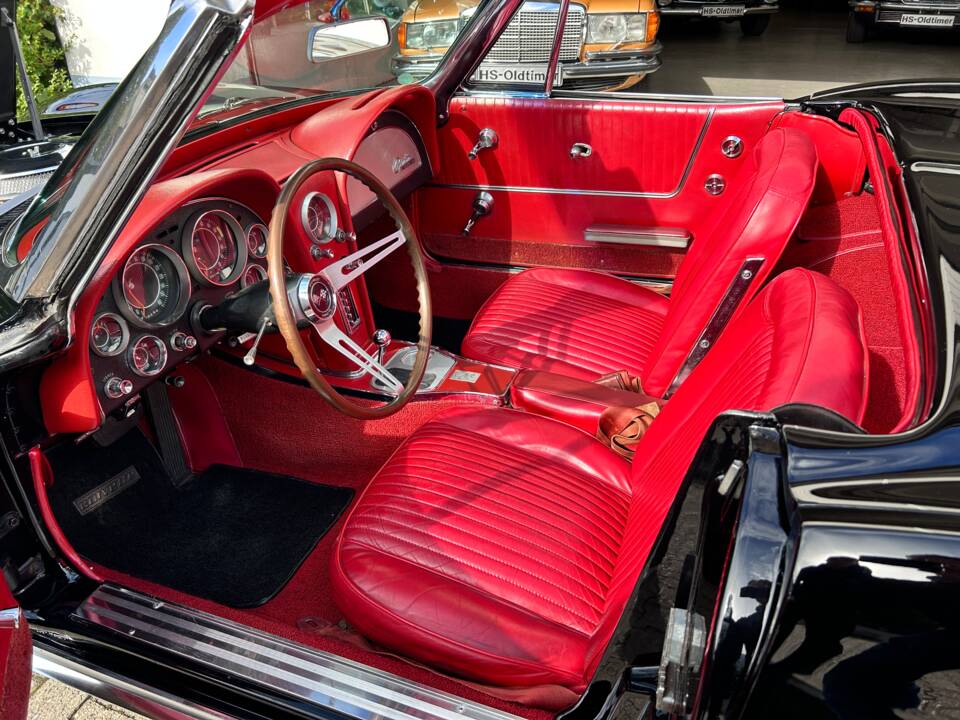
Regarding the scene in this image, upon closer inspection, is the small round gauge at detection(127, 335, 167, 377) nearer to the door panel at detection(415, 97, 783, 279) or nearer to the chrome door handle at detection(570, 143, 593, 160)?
the door panel at detection(415, 97, 783, 279)

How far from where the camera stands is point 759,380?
1143 millimetres

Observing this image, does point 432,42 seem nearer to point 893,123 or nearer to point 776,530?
point 893,123

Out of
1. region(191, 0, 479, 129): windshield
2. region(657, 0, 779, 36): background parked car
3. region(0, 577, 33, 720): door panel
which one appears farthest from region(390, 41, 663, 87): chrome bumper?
region(657, 0, 779, 36): background parked car

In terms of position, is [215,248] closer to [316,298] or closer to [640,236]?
[316,298]

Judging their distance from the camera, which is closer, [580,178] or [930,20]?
[580,178]

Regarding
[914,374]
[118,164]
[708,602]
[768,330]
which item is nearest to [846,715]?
[708,602]

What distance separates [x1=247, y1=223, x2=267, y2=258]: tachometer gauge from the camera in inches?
76.3

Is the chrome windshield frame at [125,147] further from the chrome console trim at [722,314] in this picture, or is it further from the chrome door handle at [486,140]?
the chrome door handle at [486,140]

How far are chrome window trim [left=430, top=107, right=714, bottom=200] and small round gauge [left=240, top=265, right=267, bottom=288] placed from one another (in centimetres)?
114

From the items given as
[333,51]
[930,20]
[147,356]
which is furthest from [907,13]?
[147,356]

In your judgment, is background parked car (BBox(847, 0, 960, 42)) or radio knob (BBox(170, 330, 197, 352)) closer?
radio knob (BBox(170, 330, 197, 352))

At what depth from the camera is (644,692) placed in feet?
3.18

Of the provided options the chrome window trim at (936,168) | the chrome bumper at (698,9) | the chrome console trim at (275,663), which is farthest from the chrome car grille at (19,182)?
the chrome bumper at (698,9)

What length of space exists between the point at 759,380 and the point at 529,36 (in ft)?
6.72
